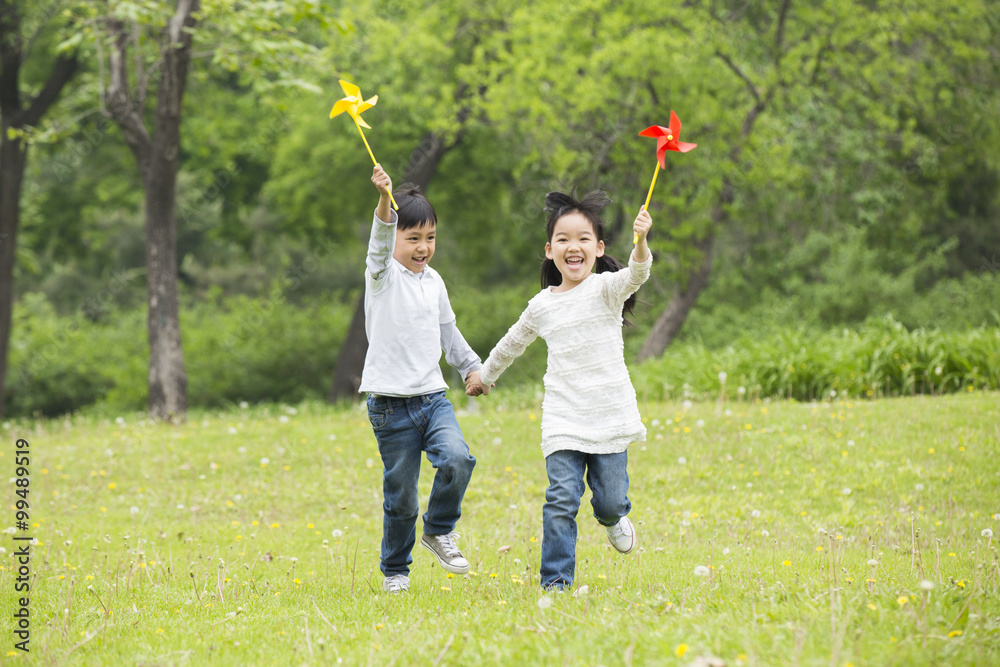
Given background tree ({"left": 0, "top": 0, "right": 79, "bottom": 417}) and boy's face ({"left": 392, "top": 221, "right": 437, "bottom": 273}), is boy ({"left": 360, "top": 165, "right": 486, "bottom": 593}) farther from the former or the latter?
background tree ({"left": 0, "top": 0, "right": 79, "bottom": 417})

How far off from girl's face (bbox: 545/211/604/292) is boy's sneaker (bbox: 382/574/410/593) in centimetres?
167

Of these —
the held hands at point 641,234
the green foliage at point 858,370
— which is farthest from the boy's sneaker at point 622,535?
the green foliage at point 858,370

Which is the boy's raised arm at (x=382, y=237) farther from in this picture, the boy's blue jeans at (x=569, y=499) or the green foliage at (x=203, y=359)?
the green foliage at (x=203, y=359)

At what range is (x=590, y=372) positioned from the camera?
4102 mm

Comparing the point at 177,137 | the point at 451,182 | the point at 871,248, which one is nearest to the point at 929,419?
the point at 177,137

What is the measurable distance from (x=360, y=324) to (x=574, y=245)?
12521 mm

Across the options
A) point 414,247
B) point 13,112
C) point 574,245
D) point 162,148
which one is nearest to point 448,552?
point 414,247

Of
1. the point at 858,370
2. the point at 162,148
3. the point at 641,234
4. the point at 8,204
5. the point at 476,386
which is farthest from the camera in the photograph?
the point at 8,204

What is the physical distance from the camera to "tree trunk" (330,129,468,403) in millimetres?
15945

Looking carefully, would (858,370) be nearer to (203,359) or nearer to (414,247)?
(414,247)

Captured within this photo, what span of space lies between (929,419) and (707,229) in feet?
21.6

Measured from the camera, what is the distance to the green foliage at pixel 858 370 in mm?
9617

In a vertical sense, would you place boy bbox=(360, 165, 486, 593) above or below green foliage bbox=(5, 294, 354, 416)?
above

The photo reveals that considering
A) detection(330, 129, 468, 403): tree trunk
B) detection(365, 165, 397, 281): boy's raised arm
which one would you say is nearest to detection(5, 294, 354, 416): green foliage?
detection(330, 129, 468, 403): tree trunk
